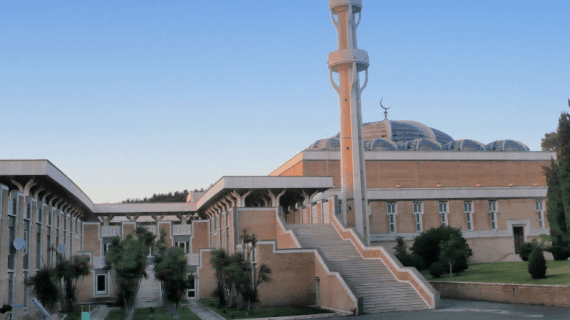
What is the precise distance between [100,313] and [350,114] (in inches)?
836

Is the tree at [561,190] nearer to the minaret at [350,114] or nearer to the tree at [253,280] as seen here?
the minaret at [350,114]

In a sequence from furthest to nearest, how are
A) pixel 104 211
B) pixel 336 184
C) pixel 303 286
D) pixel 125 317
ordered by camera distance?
pixel 104 211, pixel 336 184, pixel 303 286, pixel 125 317

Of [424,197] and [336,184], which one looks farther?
[336,184]

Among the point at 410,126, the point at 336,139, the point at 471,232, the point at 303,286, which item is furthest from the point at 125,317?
the point at 410,126

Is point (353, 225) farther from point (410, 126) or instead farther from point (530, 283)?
point (410, 126)

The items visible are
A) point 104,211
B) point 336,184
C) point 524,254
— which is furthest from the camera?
point 104,211

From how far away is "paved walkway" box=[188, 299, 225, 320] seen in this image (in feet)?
91.2

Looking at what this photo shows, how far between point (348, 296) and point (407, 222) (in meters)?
24.1

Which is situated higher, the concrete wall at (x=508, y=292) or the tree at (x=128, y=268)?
the tree at (x=128, y=268)

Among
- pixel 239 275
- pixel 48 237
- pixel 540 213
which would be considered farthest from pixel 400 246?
pixel 48 237

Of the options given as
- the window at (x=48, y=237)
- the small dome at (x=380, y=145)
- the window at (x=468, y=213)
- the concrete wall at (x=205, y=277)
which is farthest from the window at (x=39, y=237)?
the window at (x=468, y=213)

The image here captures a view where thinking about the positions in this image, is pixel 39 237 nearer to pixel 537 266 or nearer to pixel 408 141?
pixel 537 266

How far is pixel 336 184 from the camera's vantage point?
177ft

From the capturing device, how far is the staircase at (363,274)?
92.1ft
